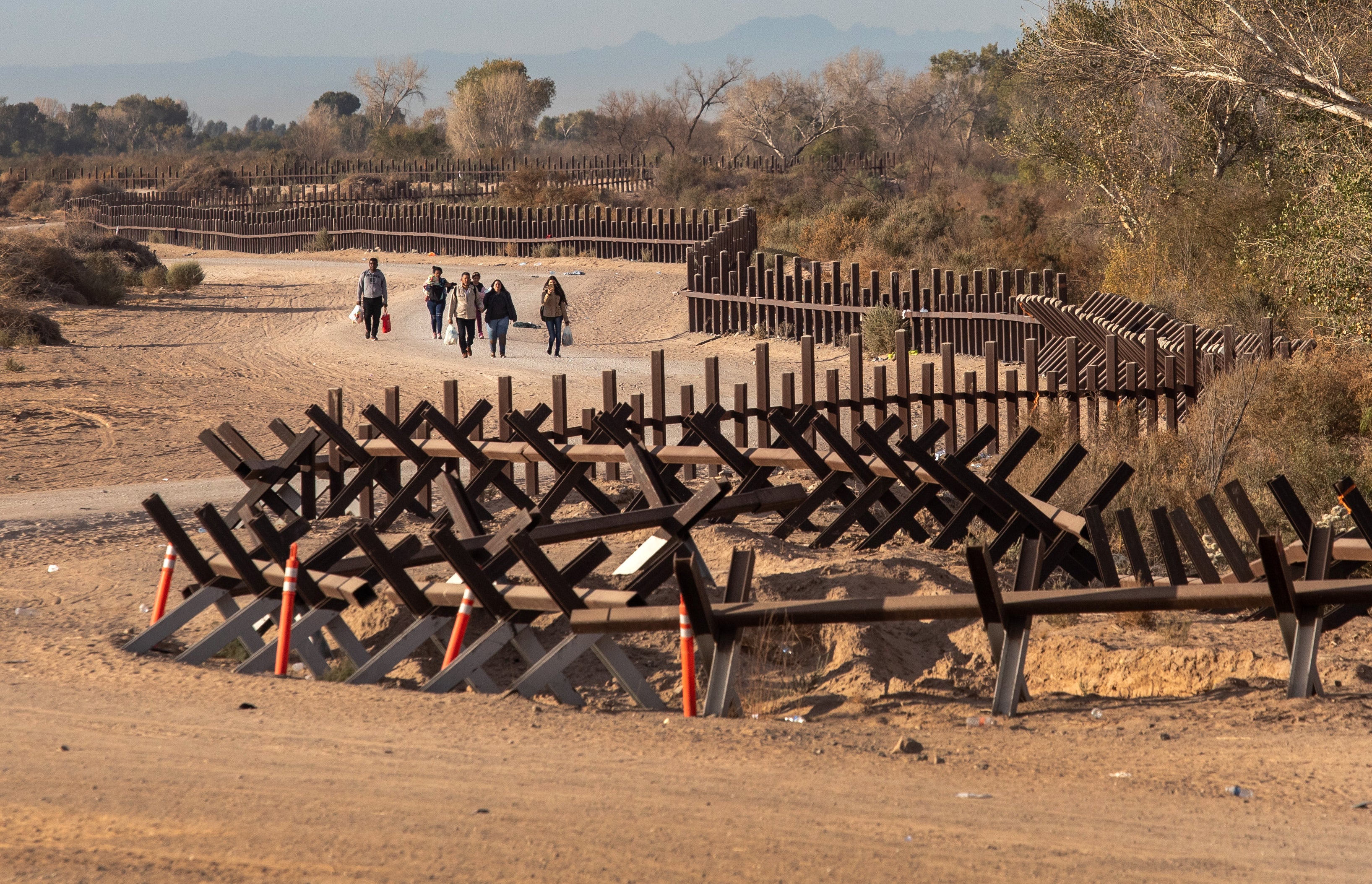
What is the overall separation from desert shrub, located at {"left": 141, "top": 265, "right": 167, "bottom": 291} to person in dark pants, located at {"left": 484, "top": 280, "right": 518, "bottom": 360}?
51.1 ft

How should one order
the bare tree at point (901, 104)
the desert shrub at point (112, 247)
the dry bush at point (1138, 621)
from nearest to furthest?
the dry bush at point (1138, 621) → the desert shrub at point (112, 247) → the bare tree at point (901, 104)

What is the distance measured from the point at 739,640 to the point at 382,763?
1603 mm

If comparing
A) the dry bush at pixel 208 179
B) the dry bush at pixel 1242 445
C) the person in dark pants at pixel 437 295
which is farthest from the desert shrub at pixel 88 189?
the dry bush at pixel 1242 445

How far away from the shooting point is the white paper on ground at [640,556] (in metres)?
6.88

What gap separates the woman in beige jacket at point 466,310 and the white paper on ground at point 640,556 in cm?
1463

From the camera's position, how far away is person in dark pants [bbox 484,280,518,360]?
68.4ft

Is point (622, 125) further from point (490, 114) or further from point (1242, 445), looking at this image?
point (1242, 445)

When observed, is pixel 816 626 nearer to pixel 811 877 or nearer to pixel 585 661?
pixel 585 661

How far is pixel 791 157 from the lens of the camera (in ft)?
200

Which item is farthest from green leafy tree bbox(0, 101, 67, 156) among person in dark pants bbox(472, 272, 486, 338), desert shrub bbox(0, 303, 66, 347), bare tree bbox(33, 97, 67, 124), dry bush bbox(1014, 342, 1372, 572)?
dry bush bbox(1014, 342, 1372, 572)

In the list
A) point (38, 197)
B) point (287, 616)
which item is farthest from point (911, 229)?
point (38, 197)

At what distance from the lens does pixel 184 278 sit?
33406 mm

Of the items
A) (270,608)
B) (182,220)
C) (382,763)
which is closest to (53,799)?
(382,763)

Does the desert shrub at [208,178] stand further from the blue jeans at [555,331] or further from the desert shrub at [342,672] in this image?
the desert shrub at [342,672]
